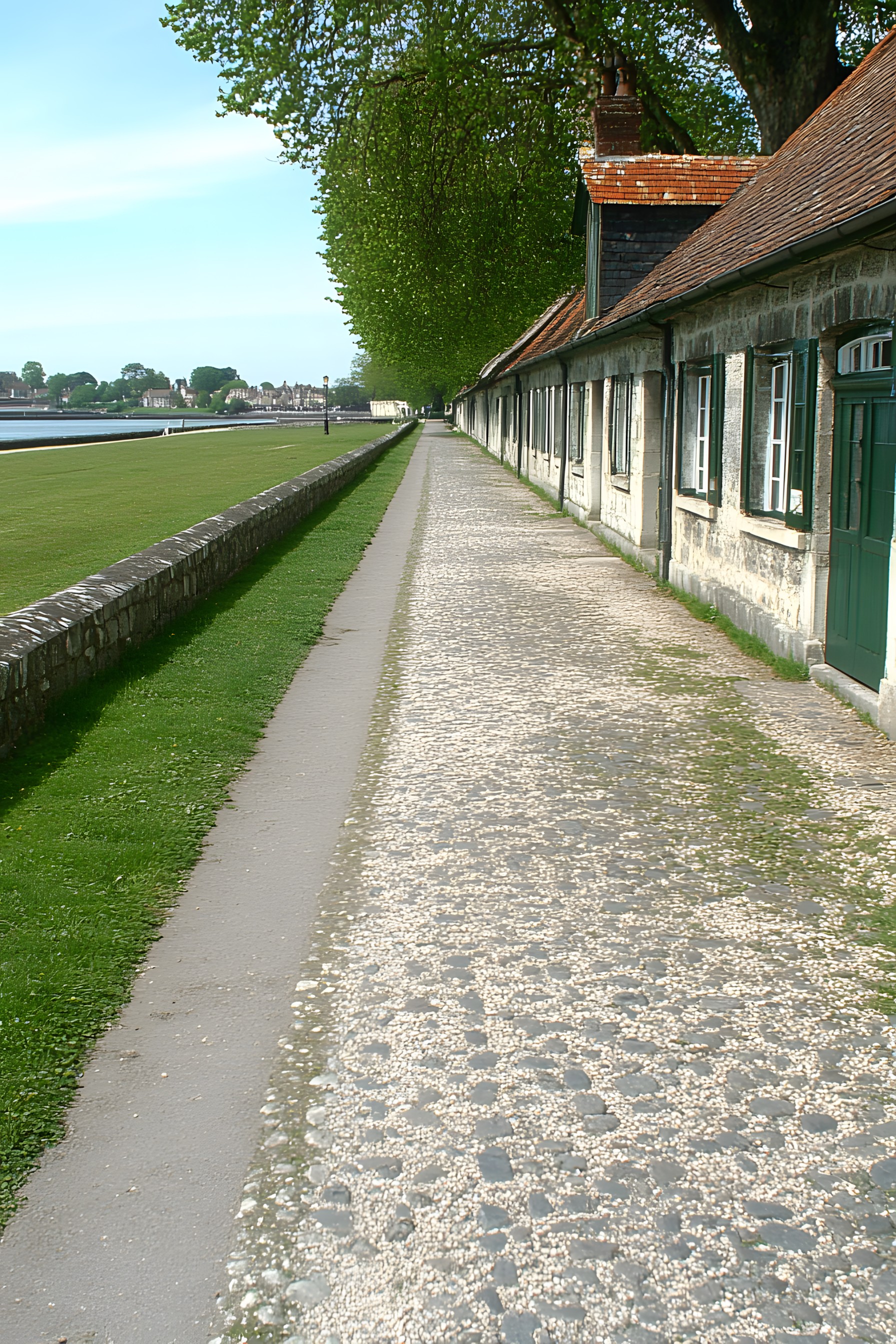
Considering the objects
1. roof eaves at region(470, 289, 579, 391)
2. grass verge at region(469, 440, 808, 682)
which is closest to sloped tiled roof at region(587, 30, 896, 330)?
grass verge at region(469, 440, 808, 682)

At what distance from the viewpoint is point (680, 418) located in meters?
12.8

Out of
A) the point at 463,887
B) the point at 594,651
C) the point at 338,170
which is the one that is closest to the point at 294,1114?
the point at 463,887

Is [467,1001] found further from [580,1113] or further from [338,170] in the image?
[338,170]

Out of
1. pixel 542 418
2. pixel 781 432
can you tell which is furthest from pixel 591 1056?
pixel 542 418

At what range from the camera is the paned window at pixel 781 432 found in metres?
8.52

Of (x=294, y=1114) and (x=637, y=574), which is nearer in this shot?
(x=294, y=1114)

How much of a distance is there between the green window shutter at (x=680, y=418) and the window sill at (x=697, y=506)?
0.57 ft

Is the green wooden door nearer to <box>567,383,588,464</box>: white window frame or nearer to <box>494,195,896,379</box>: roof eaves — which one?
<box>494,195,896,379</box>: roof eaves

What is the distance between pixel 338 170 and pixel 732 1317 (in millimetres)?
27040

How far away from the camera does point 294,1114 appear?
3.31m

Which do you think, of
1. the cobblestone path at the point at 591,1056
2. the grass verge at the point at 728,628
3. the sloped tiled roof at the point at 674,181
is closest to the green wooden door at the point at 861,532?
the grass verge at the point at 728,628

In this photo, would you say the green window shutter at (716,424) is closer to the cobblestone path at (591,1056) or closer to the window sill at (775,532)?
the window sill at (775,532)

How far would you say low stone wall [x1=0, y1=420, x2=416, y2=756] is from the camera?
6676mm

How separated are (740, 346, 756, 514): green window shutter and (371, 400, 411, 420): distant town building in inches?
4969
